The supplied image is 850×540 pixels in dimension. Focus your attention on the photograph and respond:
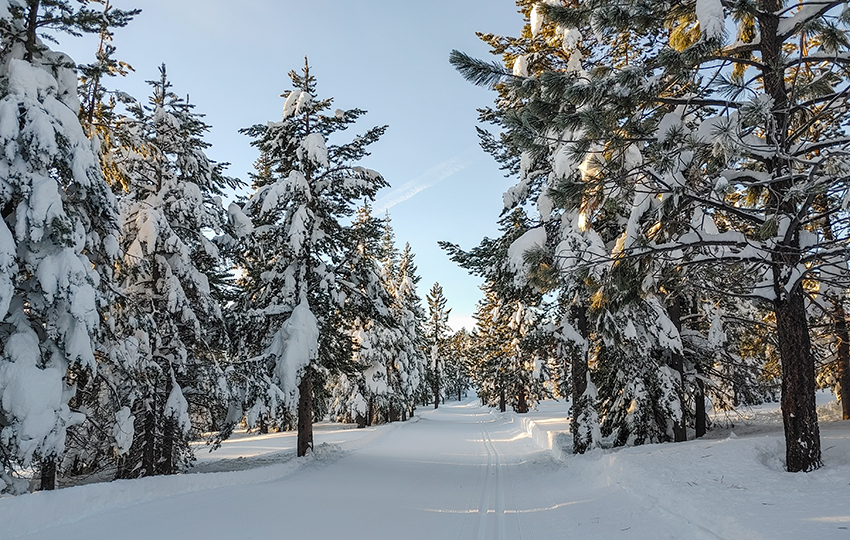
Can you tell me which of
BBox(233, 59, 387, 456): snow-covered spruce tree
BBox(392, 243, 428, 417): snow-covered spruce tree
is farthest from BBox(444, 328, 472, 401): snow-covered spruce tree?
BBox(233, 59, 387, 456): snow-covered spruce tree

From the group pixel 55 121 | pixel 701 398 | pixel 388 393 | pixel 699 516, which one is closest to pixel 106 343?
pixel 55 121

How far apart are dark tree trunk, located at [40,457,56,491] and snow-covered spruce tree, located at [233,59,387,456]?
5.55m

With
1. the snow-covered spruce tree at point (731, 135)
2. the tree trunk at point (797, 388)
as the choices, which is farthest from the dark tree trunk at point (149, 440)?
the tree trunk at point (797, 388)

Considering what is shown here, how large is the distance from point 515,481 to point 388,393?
2102 centimetres

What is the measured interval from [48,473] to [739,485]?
1035 centimetres

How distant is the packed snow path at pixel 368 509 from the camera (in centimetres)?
633

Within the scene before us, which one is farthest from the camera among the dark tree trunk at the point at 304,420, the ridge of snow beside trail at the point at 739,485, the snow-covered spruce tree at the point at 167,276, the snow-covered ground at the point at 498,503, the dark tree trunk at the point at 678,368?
the dark tree trunk at the point at 304,420

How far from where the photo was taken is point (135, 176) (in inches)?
505

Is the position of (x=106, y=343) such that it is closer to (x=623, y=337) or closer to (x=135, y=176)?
(x=135, y=176)

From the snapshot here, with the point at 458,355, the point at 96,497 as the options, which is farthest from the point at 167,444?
the point at 458,355

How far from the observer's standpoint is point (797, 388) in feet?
22.5

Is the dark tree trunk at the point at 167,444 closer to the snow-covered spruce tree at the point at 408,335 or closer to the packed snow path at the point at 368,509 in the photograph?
the packed snow path at the point at 368,509

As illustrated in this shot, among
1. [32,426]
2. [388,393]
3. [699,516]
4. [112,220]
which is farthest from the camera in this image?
[388,393]

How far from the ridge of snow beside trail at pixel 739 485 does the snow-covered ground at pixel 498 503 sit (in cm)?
2
